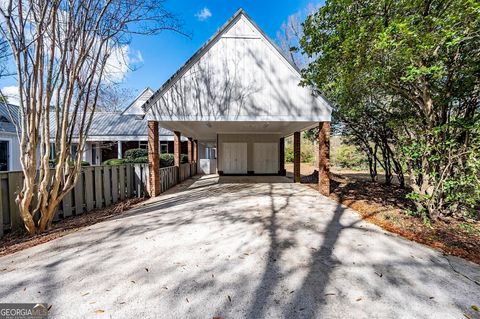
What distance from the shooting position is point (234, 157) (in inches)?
557

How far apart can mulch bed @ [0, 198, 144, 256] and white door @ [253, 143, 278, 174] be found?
9474mm

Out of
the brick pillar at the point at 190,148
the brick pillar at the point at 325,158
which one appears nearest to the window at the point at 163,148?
the brick pillar at the point at 190,148

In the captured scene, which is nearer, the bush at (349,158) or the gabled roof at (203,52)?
the gabled roof at (203,52)

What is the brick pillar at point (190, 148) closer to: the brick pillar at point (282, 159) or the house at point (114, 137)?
the house at point (114, 137)

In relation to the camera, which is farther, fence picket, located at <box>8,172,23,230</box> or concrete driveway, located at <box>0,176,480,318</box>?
fence picket, located at <box>8,172,23,230</box>

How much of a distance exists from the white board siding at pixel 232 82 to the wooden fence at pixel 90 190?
7.07 ft

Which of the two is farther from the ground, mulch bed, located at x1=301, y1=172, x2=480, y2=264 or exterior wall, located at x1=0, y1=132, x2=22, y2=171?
exterior wall, located at x1=0, y1=132, x2=22, y2=171

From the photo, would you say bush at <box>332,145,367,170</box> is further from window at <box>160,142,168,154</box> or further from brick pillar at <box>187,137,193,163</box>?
window at <box>160,142,168,154</box>

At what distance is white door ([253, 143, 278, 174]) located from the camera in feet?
46.5

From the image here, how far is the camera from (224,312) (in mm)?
1952

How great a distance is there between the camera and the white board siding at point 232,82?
7090mm

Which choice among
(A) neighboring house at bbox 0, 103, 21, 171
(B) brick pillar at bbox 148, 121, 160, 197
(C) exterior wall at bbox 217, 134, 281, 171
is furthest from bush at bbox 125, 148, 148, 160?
(B) brick pillar at bbox 148, 121, 160, 197

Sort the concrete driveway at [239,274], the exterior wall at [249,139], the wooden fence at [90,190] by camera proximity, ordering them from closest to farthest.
Result: the concrete driveway at [239,274] < the wooden fence at [90,190] < the exterior wall at [249,139]

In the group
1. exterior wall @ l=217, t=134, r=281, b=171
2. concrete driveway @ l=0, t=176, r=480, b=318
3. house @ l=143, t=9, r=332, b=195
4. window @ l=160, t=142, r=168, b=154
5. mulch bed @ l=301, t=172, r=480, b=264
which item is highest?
house @ l=143, t=9, r=332, b=195
